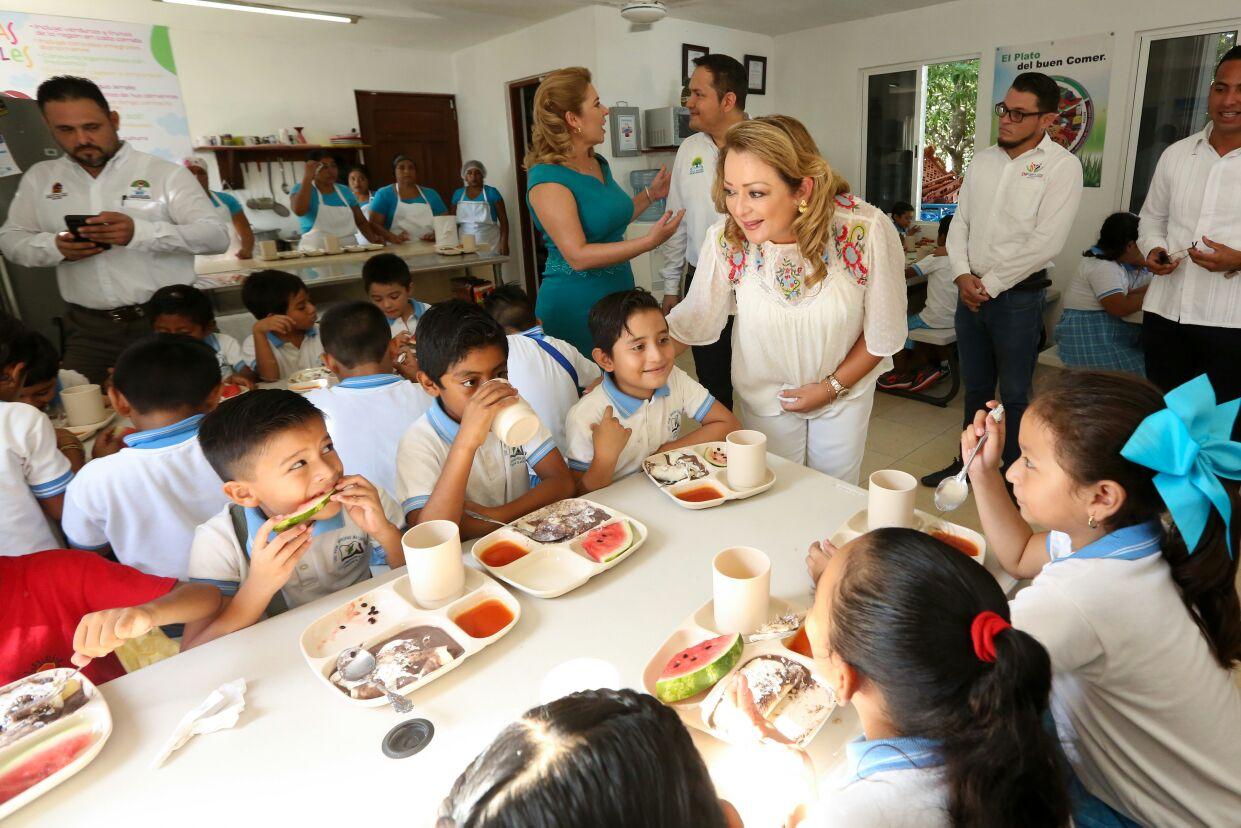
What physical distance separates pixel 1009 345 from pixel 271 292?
123 inches

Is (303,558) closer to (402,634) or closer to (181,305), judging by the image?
(402,634)

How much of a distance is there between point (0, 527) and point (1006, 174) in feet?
11.9

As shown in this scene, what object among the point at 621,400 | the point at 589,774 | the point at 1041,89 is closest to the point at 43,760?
the point at 589,774

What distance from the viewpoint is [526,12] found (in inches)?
215

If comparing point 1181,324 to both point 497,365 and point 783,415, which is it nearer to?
point 783,415

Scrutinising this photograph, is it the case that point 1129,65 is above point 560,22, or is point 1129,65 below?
below

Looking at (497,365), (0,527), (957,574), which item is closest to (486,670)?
(957,574)

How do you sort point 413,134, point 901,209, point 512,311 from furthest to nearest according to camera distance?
point 413,134 → point 901,209 → point 512,311

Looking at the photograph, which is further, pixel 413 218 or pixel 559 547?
pixel 413 218

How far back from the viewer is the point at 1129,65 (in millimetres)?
4676

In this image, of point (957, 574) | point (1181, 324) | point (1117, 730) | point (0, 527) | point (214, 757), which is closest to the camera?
point (957, 574)

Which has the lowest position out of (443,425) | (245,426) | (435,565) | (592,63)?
(435,565)

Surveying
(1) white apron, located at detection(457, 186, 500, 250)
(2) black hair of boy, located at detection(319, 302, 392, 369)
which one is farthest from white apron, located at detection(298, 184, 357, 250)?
(2) black hair of boy, located at detection(319, 302, 392, 369)

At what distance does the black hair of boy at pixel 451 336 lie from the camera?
1.60 m
